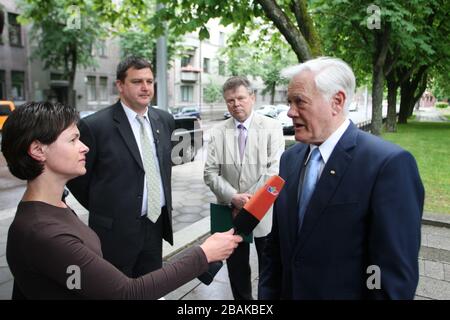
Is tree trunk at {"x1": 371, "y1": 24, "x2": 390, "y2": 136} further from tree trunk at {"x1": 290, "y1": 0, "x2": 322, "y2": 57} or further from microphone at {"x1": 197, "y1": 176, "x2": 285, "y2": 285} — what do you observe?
microphone at {"x1": 197, "y1": 176, "x2": 285, "y2": 285}

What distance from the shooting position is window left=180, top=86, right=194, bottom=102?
141ft

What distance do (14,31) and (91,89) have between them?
7.49m

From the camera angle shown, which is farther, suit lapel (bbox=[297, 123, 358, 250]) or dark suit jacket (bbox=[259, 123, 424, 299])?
suit lapel (bbox=[297, 123, 358, 250])

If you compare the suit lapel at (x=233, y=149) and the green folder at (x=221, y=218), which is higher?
the suit lapel at (x=233, y=149)

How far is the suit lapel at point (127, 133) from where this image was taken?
2.86 metres

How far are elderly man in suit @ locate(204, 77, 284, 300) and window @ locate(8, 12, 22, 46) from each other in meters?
27.3

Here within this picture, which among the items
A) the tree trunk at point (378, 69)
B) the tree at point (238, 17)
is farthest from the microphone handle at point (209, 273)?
the tree trunk at point (378, 69)

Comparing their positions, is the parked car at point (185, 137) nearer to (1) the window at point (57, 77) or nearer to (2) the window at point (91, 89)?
(1) the window at point (57, 77)

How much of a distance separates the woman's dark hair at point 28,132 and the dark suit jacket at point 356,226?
3.63 ft

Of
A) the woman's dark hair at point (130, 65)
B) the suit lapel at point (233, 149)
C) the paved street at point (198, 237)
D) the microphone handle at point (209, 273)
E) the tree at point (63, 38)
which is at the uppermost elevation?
the tree at point (63, 38)

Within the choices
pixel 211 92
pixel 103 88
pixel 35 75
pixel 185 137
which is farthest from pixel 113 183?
pixel 211 92

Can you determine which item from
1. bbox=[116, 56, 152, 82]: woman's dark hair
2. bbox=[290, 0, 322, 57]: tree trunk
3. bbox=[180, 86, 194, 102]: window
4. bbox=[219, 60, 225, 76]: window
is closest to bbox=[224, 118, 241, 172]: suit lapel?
bbox=[116, 56, 152, 82]: woman's dark hair

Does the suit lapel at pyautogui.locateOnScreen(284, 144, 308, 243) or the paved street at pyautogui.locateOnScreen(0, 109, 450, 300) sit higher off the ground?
the suit lapel at pyautogui.locateOnScreen(284, 144, 308, 243)

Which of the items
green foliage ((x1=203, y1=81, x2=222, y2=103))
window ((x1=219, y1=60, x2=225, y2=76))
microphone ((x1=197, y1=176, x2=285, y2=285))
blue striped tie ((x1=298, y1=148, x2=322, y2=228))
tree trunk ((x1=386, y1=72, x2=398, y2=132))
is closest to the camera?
microphone ((x1=197, y1=176, x2=285, y2=285))
